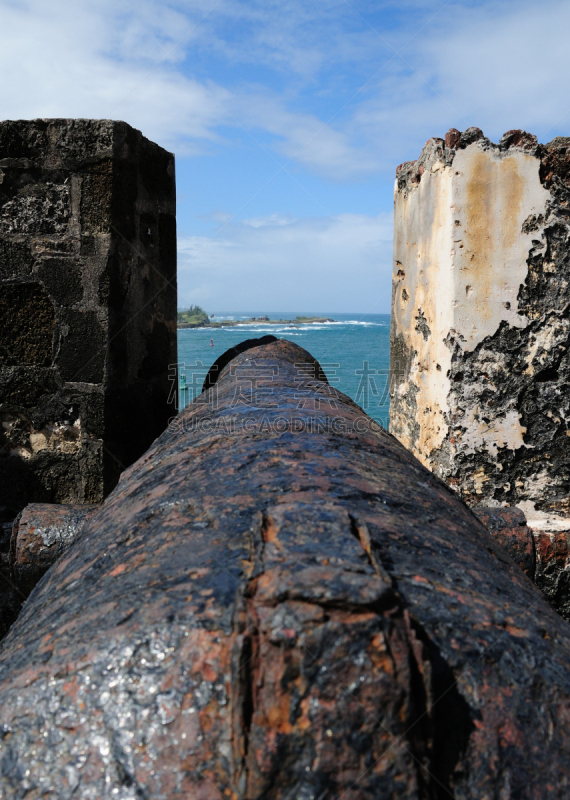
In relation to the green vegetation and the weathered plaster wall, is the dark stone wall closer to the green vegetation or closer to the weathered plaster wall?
the weathered plaster wall

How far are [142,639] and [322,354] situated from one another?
49.8 metres

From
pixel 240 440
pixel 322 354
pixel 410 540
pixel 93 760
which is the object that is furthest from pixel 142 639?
pixel 322 354

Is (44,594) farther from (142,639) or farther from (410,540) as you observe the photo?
(410,540)

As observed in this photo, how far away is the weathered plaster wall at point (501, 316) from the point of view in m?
2.84

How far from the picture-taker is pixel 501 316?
9.59 feet

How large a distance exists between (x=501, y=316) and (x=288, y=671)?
2.62 metres

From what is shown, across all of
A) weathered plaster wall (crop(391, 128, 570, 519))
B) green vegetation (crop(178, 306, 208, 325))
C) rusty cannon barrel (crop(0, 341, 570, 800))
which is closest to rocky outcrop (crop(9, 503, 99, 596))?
rusty cannon barrel (crop(0, 341, 570, 800))

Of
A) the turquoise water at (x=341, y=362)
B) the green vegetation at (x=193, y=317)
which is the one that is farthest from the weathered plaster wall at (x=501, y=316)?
the green vegetation at (x=193, y=317)

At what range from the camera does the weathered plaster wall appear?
9.32 ft

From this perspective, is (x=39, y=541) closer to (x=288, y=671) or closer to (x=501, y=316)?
(x=288, y=671)

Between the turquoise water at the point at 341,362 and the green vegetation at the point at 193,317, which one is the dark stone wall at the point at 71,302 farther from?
the green vegetation at the point at 193,317

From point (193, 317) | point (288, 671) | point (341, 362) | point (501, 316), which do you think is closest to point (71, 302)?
point (501, 316)

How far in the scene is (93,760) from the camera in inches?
22.3

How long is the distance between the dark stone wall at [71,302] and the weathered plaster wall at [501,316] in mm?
1423
